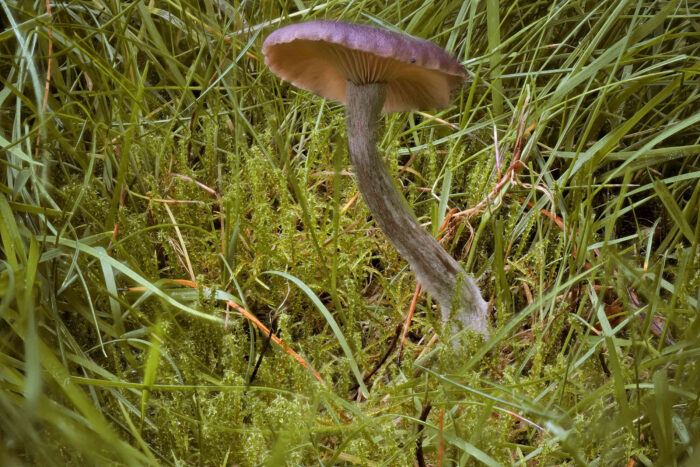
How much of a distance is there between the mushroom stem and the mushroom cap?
0.14 feet

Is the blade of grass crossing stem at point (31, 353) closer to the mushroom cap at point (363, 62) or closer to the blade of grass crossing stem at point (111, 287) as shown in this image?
the blade of grass crossing stem at point (111, 287)

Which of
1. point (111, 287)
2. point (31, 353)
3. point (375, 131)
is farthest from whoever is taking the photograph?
point (375, 131)

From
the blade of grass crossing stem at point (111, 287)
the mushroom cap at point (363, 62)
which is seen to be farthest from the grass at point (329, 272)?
the mushroom cap at point (363, 62)

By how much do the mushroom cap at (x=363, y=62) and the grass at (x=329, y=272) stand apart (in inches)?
6.4

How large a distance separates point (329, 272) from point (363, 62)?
41 centimetres

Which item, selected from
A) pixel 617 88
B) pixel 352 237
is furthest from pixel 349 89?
pixel 617 88

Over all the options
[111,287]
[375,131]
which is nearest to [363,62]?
[375,131]

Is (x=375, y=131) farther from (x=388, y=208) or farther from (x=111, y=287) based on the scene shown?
(x=111, y=287)

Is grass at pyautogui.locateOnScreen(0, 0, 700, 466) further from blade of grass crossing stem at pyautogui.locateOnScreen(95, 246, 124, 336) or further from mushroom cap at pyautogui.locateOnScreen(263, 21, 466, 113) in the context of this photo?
mushroom cap at pyautogui.locateOnScreen(263, 21, 466, 113)

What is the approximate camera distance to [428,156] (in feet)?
4.84

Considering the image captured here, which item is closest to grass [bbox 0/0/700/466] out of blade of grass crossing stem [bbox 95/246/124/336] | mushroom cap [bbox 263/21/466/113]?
blade of grass crossing stem [bbox 95/246/124/336]

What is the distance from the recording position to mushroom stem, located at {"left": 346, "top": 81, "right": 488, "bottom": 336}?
1056mm

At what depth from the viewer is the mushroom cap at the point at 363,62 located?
85 cm

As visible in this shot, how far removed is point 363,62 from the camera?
3.25 ft
